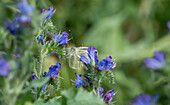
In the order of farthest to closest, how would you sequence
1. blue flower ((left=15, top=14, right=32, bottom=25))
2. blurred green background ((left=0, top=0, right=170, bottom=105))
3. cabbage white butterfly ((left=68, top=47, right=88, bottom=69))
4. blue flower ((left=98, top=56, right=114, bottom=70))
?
blurred green background ((left=0, top=0, right=170, bottom=105)), cabbage white butterfly ((left=68, top=47, right=88, bottom=69)), blue flower ((left=98, top=56, right=114, bottom=70)), blue flower ((left=15, top=14, right=32, bottom=25))

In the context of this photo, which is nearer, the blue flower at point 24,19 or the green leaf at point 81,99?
the blue flower at point 24,19

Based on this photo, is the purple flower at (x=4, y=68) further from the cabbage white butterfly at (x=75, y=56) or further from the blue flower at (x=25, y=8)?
the cabbage white butterfly at (x=75, y=56)

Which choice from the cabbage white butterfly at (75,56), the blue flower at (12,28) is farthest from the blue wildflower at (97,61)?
the blue flower at (12,28)

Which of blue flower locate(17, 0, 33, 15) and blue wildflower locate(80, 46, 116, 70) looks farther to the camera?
blue wildflower locate(80, 46, 116, 70)

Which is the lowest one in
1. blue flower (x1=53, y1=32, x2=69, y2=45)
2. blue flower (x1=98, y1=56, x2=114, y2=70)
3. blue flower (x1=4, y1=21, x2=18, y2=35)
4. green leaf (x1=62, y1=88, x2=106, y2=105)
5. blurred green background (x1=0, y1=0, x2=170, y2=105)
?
green leaf (x1=62, y1=88, x2=106, y2=105)

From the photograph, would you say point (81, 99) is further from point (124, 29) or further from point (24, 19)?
point (124, 29)

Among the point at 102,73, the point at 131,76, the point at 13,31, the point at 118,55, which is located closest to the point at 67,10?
the point at 118,55

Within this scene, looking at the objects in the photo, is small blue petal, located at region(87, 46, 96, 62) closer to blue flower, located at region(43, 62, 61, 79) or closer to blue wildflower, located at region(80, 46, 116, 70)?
blue wildflower, located at region(80, 46, 116, 70)

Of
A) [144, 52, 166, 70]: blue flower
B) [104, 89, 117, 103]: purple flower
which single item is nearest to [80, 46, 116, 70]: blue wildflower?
[104, 89, 117, 103]: purple flower

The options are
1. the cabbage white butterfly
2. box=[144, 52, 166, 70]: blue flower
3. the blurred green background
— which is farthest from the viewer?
the blurred green background
